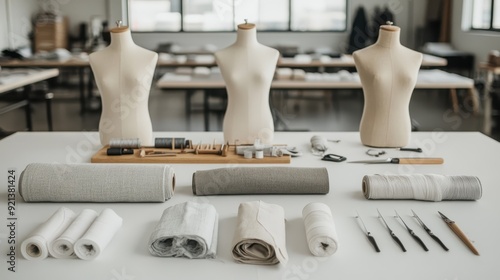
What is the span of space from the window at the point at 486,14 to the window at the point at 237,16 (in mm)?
2239

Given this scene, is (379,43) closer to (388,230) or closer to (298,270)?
(388,230)

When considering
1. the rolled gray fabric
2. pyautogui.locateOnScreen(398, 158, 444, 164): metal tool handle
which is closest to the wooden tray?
the rolled gray fabric

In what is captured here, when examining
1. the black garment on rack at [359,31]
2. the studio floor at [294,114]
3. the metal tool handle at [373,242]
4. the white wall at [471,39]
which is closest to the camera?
the metal tool handle at [373,242]

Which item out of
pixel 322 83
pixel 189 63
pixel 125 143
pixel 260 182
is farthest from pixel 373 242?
pixel 189 63

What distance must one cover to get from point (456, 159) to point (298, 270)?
3.77 feet

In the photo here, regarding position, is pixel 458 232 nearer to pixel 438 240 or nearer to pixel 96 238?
pixel 438 240

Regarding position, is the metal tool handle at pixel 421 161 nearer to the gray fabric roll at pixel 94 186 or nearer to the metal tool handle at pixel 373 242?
the metal tool handle at pixel 373 242

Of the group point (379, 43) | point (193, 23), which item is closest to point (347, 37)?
point (193, 23)

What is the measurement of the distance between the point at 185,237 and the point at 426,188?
790 millimetres

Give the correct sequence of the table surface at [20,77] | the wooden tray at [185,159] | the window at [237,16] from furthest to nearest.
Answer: the window at [237,16], the table surface at [20,77], the wooden tray at [185,159]

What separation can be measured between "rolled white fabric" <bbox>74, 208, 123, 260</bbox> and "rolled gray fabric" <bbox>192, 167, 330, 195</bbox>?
0.37 m

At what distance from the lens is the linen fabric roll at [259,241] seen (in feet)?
4.44

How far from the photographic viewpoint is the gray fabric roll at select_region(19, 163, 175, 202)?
173cm

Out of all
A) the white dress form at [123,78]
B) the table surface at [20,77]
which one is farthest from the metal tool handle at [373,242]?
the table surface at [20,77]
